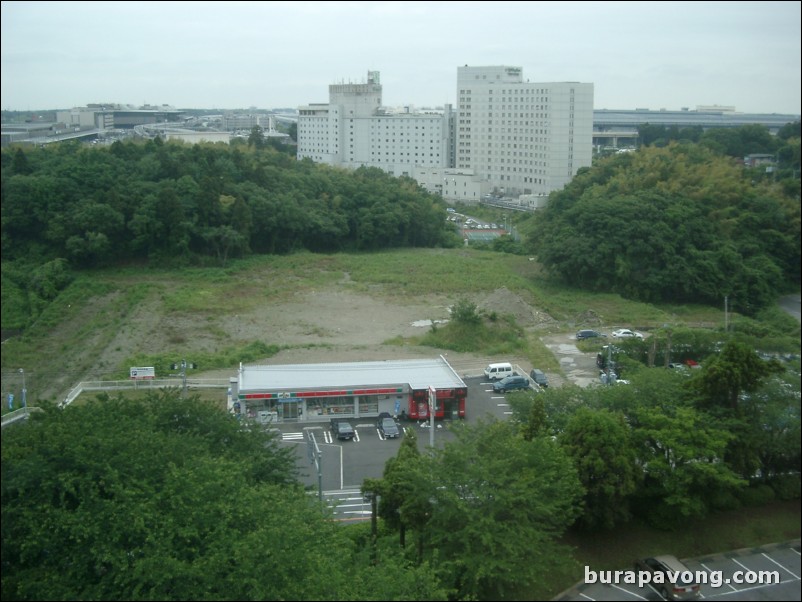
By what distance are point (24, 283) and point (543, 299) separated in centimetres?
621

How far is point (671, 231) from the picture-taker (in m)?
9.78

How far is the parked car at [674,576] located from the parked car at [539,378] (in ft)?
13.5

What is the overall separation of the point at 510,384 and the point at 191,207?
7439 mm

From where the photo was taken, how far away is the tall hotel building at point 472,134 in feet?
65.3

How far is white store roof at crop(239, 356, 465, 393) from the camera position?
6.43 meters

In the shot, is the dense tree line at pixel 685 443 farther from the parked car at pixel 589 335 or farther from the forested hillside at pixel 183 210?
the forested hillside at pixel 183 210

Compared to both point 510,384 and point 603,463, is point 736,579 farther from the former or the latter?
point 510,384

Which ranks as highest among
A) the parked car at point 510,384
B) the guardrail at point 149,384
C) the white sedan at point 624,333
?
the white sedan at point 624,333

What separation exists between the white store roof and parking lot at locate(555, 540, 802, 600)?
11.6 feet

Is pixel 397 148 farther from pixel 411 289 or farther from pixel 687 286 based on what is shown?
pixel 687 286

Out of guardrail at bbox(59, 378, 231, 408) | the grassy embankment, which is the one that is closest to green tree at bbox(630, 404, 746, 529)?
the grassy embankment

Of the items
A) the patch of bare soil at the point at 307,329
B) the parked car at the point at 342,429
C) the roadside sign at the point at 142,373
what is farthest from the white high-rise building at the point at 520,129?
the parked car at the point at 342,429

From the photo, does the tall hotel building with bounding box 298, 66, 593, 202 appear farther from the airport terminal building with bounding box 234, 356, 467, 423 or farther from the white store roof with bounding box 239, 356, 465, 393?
the airport terminal building with bounding box 234, 356, 467, 423

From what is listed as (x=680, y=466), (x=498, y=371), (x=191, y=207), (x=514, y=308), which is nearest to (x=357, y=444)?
(x=498, y=371)
